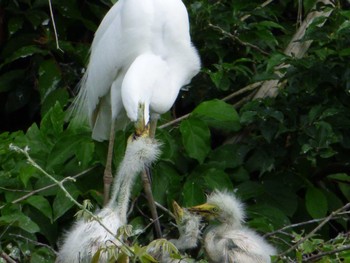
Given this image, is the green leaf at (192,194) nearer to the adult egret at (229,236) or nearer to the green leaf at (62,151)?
the adult egret at (229,236)

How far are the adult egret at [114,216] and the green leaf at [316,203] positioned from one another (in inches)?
→ 35.4

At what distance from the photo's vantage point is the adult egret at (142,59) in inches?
166

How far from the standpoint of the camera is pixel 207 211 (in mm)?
3869

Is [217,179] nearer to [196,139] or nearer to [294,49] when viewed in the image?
[196,139]

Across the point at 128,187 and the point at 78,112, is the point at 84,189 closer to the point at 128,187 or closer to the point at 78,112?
the point at 78,112

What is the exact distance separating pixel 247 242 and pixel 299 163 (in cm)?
92

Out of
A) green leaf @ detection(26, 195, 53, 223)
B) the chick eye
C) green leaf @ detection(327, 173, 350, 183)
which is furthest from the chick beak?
green leaf @ detection(327, 173, 350, 183)

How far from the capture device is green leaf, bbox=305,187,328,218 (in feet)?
14.3

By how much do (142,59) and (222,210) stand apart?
71 cm

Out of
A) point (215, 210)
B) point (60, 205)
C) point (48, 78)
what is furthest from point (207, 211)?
point (48, 78)

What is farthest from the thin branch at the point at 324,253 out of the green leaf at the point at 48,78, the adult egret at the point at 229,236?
the green leaf at the point at 48,78

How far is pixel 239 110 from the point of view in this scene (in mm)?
4746

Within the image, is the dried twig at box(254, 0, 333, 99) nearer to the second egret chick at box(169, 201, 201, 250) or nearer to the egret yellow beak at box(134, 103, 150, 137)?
the egret yellow beak at box(134, 103, 150, 137)

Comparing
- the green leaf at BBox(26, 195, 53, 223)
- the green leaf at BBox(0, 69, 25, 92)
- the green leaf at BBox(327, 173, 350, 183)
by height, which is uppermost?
the green leaf at BBox(26, 195, 53, 223)
